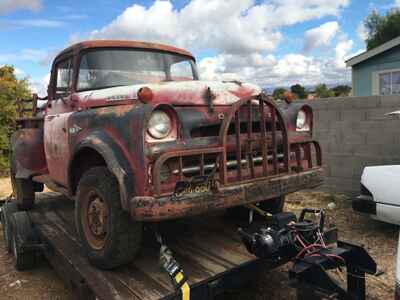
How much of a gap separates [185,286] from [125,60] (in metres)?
2.45

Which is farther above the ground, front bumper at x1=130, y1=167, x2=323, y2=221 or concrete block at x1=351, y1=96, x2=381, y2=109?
concrete block at x1=351, y1=96, x2=381, y2=109

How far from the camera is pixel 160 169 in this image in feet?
8.64

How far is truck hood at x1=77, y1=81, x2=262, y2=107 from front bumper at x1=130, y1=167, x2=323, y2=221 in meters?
0.73

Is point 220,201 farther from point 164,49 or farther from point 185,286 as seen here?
point 164,49

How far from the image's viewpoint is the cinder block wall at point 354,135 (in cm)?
598

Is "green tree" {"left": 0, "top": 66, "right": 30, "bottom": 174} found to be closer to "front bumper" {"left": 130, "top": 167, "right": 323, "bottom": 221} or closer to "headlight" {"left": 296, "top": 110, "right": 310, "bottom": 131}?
"headlight" {"left": 296, "top": 110, "right": 310, "bottom": 131}

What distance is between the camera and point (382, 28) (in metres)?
30.5

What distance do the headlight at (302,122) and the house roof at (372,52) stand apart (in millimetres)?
10784

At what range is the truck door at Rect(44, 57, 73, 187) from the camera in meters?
3.86

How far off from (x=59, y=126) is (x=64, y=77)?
2.54ft

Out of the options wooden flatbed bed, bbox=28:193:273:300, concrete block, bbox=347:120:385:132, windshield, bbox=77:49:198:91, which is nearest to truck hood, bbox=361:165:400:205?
wooden flatbed bed, bbox=28:193:273:300

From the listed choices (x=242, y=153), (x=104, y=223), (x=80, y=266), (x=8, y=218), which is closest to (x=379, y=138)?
(x=242, y=153)

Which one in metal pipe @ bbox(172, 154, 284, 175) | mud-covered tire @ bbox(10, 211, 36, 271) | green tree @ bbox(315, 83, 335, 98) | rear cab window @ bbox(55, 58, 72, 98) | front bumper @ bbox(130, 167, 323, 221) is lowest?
mud-covered tire @ bbox(10, 211, 36, 271)

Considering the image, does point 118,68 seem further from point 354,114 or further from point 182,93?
point 354,114
